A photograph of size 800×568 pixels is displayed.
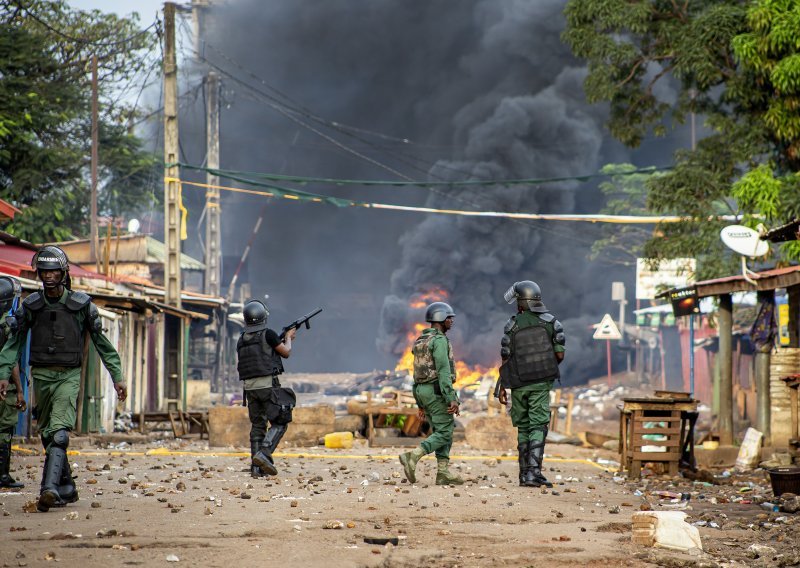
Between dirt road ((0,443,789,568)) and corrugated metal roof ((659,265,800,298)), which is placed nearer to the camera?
dirt road ((0,443,789,568))

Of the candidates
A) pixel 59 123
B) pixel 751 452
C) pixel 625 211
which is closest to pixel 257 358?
pixel 751 452

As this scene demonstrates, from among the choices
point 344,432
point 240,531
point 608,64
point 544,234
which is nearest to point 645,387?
point 544,234

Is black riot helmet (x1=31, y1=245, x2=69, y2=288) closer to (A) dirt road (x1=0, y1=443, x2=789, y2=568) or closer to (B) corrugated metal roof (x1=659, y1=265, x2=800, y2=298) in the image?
(A) dirt road (x1=0, y1=443, x2=789, y2=568)

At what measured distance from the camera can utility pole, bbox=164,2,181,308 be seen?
77.8 feet

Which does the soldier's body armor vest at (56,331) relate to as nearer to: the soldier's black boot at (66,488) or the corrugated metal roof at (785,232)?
the soldier's black boot at (66,488)

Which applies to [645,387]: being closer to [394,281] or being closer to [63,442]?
[394,281]

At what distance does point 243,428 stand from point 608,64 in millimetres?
10549

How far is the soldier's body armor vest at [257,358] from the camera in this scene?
1198 centimetres

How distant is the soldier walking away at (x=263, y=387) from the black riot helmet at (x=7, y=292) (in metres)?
2.84

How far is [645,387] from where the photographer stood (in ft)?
132

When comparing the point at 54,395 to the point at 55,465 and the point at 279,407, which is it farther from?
the point at 279,407

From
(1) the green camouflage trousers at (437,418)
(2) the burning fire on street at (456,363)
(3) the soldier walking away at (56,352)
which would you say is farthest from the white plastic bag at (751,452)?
(2) the burning fire on street at (456,363)

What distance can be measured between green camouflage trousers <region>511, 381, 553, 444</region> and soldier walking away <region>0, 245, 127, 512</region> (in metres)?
4.49

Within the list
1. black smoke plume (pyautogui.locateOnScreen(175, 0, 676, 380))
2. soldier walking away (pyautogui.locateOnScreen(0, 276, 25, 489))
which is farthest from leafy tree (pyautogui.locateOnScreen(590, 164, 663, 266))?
soldier walking away (pyautogui.locateOnScreen(0, 276, 25, 489))
